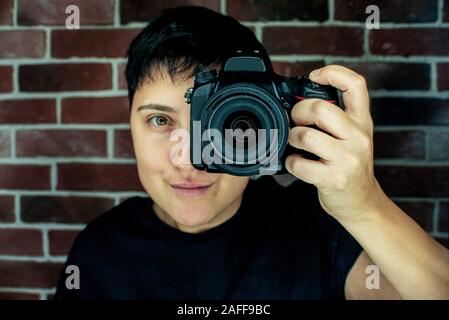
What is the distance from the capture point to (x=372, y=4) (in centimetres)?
102

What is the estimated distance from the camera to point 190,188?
86cm

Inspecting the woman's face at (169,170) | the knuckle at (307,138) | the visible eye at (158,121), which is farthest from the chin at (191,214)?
the knuckle at (307,138)

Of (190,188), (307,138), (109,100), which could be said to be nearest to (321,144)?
(307,138)

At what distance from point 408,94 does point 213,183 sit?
47cm

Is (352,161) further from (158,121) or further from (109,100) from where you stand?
(109,100)

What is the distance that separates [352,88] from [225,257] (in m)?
0.39

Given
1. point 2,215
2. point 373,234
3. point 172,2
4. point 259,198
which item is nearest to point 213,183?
point 259,198

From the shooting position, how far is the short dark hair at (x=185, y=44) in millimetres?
825

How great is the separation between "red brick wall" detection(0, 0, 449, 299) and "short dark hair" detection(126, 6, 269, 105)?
180mm

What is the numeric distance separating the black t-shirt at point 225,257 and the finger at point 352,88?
0.26 metres

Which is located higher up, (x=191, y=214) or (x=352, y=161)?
(x=352, y=161)

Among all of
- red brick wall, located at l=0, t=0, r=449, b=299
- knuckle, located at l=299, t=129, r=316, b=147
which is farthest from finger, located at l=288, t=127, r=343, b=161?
red brick wall, located at l=0, t=0, r=449, b=299

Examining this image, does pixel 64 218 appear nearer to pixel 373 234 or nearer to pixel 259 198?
pixel 259 198
